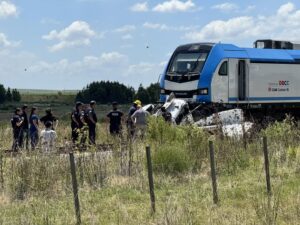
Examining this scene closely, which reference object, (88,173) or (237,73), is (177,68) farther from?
(88,173)

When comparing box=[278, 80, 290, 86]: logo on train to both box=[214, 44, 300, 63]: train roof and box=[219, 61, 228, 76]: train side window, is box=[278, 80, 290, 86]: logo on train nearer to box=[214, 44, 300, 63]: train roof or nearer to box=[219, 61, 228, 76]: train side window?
box=[214, 44, 300, 63]: train roof

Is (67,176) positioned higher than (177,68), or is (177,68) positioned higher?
(177,68)

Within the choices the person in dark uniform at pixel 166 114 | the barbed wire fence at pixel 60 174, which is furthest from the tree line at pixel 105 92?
the barbed wire fence at pixel 60 174

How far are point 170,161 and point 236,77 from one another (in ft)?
35.4

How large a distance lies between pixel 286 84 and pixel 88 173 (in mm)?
15225

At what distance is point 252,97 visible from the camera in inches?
864

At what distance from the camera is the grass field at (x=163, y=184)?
7930 millimetres

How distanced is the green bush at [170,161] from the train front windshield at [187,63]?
9.14m

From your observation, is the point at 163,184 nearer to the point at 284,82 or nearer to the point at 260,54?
the point at 260,54

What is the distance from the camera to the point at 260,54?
2242 cm

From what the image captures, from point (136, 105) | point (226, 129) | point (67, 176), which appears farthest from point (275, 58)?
point (67, 176)

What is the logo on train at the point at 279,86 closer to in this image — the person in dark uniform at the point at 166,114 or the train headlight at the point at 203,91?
the train headlight at the point at 203,91

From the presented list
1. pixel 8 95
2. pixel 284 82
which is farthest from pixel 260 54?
pixel 8 95

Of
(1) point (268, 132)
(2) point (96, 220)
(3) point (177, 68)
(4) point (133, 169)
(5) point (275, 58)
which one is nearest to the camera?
(2) point (96, 220)
